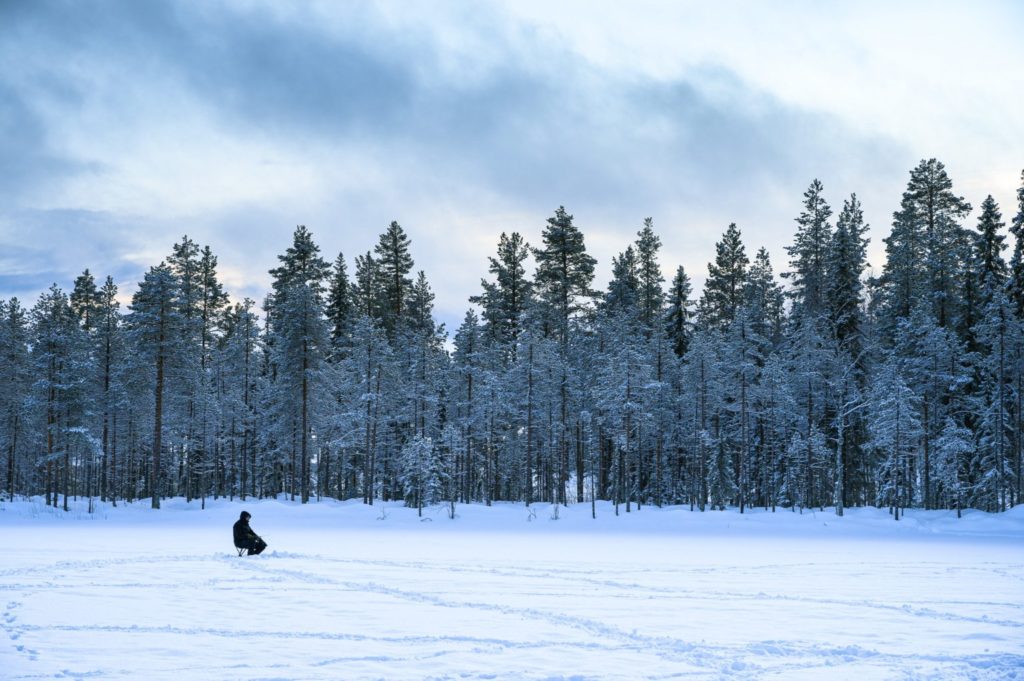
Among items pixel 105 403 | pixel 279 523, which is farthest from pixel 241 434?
pixel 279 523

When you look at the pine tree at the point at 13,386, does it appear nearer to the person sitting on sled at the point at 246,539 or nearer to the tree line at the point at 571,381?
the tree line at the point at 571,381

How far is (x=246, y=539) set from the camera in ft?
77.7

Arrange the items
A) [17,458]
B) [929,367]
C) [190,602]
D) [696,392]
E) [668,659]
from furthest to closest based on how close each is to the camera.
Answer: [17,458] → [696,392] → [929,367] → [190,602] → [668,659]

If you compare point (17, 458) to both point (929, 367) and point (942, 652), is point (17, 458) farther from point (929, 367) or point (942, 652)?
point (942, 652)

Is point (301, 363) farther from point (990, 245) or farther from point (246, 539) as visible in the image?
point (990, 245)

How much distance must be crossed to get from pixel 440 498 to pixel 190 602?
41.9 metres

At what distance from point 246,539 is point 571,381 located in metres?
37.8

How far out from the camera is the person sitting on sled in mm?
23609

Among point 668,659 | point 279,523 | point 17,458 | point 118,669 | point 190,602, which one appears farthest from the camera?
point 17,458

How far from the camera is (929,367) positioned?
52156 millimetres

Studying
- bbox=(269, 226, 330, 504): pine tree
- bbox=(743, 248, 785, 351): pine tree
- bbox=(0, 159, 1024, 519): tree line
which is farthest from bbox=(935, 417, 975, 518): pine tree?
bbox=(269, 226, 330, 504): pine tree

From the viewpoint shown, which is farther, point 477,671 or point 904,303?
point 904,303

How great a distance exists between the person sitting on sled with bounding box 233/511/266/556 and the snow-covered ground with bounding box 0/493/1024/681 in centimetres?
48

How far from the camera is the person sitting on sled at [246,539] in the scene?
930 inches
